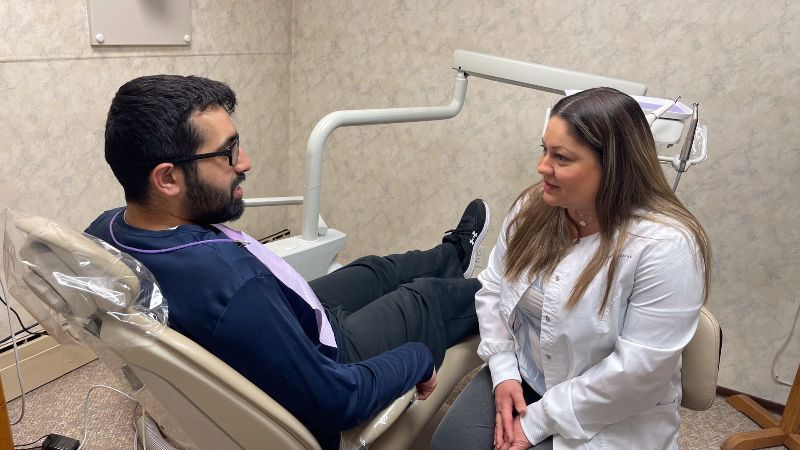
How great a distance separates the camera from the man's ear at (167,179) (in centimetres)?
100

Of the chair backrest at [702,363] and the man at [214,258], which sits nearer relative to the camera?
the man at [214,258]

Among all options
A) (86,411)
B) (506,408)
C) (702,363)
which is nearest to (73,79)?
(86,411)

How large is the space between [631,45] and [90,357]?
224 centimetres

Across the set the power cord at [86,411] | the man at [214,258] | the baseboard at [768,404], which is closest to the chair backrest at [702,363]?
the man at [214,258]

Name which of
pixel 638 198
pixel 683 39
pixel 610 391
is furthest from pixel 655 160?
pixel 683 39

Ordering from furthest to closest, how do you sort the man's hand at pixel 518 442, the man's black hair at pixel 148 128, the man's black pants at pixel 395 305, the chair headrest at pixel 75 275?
the man's black pants at pixel 395 305 → the man's hand at pixel 518 442 → the man's black hair at pixel 148 128 → the chair headrest at pixel 75 275

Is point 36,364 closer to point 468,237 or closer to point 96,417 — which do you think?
point 96,417

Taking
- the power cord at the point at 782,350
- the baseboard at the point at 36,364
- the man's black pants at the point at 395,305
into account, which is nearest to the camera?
the man's black pants at the point at 395,305

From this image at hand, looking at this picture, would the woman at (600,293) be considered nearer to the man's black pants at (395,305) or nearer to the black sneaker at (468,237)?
the man's black pants at (395,305)

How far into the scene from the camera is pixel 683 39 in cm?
202

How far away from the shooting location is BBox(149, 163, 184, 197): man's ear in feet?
3.29

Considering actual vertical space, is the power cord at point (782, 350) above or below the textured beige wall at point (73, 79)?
below

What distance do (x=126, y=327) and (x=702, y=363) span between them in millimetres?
1090

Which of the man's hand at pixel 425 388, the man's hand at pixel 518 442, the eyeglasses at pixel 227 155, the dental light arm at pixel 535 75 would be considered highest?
the dental light arm at pixel 535 75
